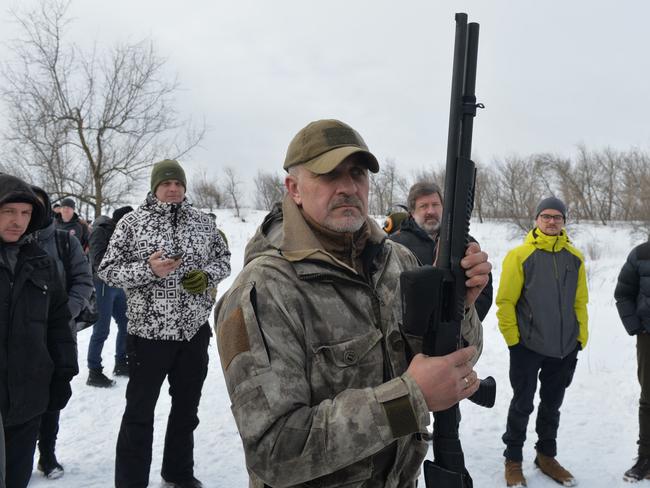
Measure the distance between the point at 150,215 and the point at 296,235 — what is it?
85.7 inches

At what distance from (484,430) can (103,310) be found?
480cm

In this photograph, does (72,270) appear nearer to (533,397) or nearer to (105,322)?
(105,322)

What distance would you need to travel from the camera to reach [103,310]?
6.03m

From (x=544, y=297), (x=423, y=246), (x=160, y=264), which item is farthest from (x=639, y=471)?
(x=160, y=264)

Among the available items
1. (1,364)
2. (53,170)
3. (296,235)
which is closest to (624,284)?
(296,235)

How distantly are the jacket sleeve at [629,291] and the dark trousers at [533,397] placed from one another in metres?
0.61

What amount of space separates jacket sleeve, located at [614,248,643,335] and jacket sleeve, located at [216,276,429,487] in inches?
139

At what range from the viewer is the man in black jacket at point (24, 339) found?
2.60 meters

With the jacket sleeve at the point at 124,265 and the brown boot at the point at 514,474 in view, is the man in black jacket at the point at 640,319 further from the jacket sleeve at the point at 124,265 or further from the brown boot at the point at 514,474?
the jacket sleeve at the point at 124,265

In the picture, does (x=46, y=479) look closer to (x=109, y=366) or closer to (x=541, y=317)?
(x=109, y=366)

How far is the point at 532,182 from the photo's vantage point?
36938 mm

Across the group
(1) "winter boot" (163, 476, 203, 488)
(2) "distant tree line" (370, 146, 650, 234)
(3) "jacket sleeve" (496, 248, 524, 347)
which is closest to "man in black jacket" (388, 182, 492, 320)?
(3) "jacket sleeve" (496, 248, 524, 347)

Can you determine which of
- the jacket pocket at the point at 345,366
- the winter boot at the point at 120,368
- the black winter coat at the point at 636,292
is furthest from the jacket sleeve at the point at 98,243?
the black winter coat at the point at 636,292

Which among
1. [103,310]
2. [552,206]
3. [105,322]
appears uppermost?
[552,206]
